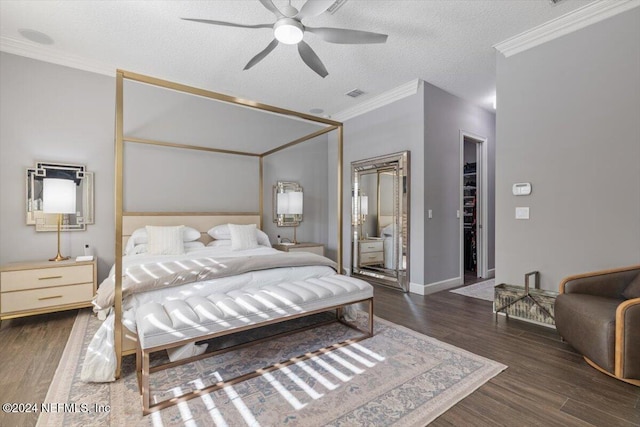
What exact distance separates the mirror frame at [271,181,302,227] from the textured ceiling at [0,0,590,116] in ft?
5.28

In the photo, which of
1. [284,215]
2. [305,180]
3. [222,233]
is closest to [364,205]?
[305,180]

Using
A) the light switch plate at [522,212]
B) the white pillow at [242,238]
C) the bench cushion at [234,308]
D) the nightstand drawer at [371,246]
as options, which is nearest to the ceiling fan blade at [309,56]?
the bench cushion at [234,308]

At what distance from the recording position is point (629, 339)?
1.89m

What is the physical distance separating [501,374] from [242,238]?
320 centimetres

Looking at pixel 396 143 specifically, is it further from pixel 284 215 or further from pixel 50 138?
pixel 50 138

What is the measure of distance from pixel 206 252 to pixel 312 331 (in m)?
1.74

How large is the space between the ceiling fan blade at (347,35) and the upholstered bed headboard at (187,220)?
9.79ft

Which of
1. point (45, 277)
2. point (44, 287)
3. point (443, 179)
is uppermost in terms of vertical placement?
point (443, 179)

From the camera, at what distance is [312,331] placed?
9.48 feet

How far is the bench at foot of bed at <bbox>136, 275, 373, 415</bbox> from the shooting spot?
1.76m

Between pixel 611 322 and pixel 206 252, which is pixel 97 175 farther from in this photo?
pixel 611 322

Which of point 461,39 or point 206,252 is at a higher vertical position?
point 461,39

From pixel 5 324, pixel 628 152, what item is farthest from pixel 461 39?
pixel 5 324

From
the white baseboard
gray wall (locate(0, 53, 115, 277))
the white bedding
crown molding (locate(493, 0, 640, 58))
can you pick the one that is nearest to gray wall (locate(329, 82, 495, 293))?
the white baseboard
